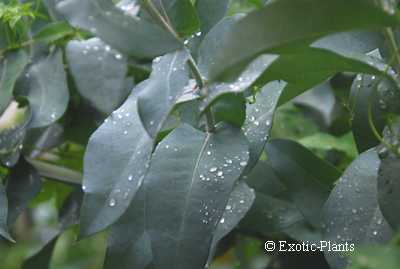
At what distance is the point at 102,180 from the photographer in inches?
38.5

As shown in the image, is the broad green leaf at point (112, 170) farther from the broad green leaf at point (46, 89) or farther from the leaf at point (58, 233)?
the leaf at point (58, 233)

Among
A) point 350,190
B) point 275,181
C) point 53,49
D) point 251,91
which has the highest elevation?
point 53,49

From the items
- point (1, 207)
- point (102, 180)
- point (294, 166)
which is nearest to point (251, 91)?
point (294, 166)

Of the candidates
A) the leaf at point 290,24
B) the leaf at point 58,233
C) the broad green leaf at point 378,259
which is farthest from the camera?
the leaf at point 58,233

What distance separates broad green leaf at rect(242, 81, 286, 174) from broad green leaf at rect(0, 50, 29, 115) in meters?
0.42

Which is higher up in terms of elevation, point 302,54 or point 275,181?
point 302,54

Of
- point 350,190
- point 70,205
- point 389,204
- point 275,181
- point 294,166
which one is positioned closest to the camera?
point 389,204

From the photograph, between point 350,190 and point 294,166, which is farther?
point 294,166

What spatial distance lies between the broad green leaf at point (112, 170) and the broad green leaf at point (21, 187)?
0.32 meters

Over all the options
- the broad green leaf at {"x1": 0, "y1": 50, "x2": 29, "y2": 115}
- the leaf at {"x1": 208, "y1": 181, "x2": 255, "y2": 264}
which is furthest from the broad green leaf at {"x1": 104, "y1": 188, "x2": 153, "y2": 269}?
the broad green leaf at {"x1": 0, "y1": 50, "x2": 29, "y2": 115}

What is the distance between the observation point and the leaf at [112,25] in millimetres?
796

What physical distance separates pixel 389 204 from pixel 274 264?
0.71 meters

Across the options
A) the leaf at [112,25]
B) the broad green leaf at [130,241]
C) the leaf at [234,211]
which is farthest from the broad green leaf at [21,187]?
the leaf at [112,25]

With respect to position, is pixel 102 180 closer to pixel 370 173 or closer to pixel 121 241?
pixel 121 241
